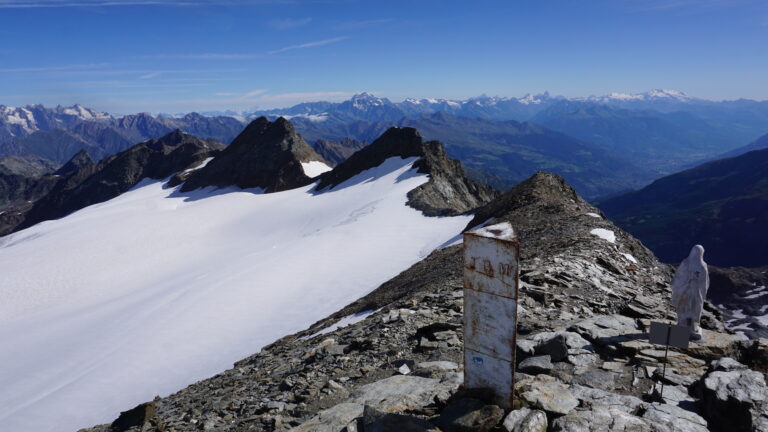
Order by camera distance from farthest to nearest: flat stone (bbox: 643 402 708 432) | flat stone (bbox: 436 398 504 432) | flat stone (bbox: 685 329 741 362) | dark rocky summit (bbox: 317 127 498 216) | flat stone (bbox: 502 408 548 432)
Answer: dark rocky summit (bbox: 317 127 498 216) < flat stone (bbox: 685 329 741 362) < flat stone (bbox: 643 402 708 432) < flat stone (bbox: 436 398 504 432) < flat stone (bbox: 502 408 548 432)

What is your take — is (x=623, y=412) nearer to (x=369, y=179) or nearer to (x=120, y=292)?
(x=120, y=292)

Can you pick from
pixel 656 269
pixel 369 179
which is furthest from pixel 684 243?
pixel 656 269

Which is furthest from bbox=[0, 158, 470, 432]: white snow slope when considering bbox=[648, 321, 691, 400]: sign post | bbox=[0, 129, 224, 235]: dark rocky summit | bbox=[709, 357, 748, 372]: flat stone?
bbox=[0, 129, 224, 235]: dark rocky summit

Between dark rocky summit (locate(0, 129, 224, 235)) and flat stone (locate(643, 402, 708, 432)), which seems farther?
dark rocky summit (locate(0, 129, 224, 235))

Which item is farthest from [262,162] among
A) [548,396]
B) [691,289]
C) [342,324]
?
[548,396]

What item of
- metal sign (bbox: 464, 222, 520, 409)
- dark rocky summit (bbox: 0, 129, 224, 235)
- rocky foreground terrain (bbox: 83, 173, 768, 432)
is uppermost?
metal sign (bbox: 464, 222, 520, 409)

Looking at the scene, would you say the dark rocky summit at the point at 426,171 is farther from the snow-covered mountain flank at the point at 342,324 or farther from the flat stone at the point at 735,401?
the flat stone at the point at 735,401

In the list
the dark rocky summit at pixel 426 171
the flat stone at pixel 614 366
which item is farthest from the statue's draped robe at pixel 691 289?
the dark rocky summit at pixel 426 171

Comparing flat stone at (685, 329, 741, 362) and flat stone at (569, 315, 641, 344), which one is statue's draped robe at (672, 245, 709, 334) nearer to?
flat stone at (685, 329, 741, 362)
